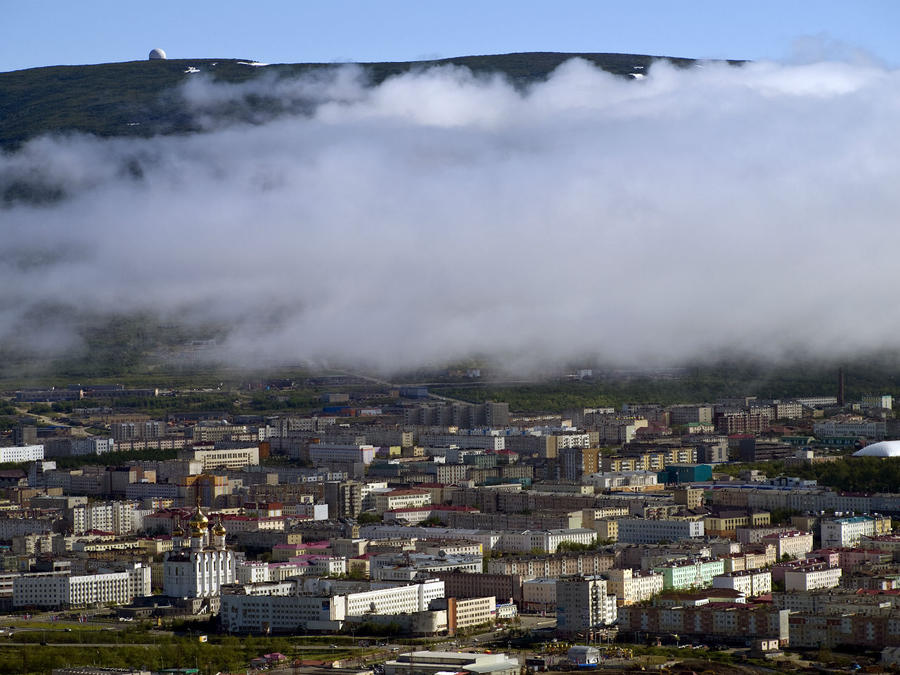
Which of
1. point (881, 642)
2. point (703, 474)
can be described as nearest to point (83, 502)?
point (703, 474)

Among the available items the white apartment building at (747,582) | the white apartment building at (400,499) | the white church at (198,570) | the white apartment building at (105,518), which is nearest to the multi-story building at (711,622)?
the white apartment building at (747,582)

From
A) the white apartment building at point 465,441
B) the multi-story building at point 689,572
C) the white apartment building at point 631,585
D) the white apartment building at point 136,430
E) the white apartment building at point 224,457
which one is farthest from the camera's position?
the white apartment building at point 136,430

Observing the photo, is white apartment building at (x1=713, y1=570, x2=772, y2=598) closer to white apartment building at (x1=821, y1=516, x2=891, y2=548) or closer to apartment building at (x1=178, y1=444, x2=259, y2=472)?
white apartment building at (x1=821, y1=516, x2=891, y2=548)

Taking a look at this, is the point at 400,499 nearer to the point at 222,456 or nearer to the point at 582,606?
the point at 222,456

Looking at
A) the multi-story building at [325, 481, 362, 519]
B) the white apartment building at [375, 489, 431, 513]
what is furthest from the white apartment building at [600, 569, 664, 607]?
the multi-story building at [325, 481, 362, 519]

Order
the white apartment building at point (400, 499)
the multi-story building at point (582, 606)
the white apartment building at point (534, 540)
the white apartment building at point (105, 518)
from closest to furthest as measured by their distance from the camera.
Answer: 1. the multi-story building at point (582, 606)
2. the white apartment building at point (534, 540)
3. the white apartment building at point (105, 518)
4. the white apartment building at point (400, 499)

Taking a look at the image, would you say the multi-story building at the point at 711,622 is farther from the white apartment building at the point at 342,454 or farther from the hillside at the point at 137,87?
the hillside at the point at 137,87

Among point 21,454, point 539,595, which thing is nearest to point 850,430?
point 21,454
